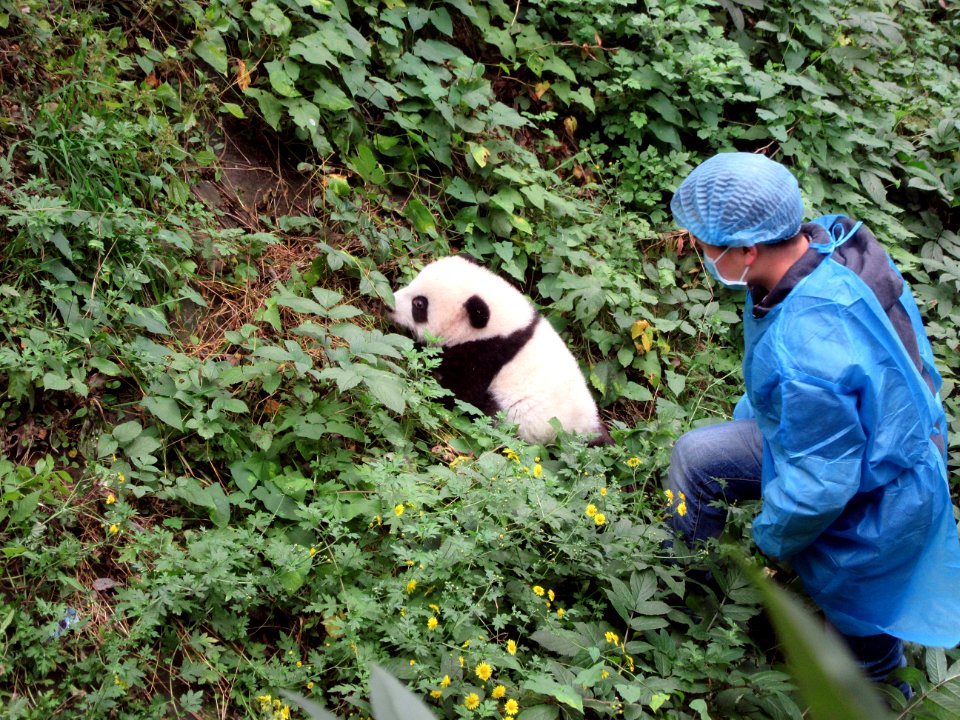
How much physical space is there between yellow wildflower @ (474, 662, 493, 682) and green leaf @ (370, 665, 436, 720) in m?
1.91

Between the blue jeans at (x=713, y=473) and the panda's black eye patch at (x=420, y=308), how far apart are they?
5.03ft

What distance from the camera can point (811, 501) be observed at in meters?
2.64

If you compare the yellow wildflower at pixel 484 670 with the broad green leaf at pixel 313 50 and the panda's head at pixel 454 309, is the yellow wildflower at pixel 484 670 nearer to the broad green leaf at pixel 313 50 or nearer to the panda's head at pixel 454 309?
the panda's head at pixel 454 309

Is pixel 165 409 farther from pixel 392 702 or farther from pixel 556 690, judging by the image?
pixel 392 702

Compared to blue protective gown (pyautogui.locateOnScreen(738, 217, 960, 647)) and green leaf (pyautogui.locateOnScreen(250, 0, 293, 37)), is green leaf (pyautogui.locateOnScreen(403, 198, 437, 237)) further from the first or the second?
blue protective gown (pyautogui.locateOnScreen(738, 217, 960, 647))

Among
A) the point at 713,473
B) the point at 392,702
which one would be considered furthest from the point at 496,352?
the point at 392,702

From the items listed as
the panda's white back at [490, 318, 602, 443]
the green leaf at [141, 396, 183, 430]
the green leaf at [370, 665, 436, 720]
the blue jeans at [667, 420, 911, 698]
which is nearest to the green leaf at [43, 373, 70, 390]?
the green leaf at [141, 396, 183, 430]

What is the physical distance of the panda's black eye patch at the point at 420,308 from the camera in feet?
13.8

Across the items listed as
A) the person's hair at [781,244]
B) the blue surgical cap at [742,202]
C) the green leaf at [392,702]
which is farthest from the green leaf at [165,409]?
the green leaf at [392,702]

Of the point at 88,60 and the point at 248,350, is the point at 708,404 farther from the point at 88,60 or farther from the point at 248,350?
the point at 88,60

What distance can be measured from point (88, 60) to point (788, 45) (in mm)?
4912

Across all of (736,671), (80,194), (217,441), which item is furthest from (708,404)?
(80,194)

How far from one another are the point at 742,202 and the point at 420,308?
1.89 m

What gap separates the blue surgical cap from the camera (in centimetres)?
285
